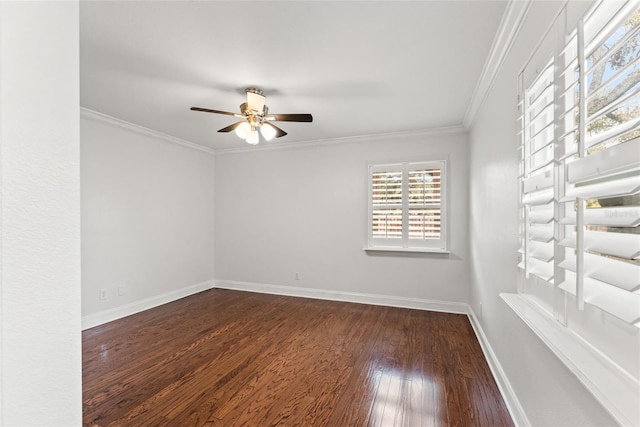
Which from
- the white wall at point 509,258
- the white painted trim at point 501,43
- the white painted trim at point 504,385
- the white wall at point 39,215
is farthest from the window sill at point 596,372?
the white painted trim at point 501,43

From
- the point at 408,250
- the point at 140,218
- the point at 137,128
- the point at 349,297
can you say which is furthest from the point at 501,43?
the point at 140,218

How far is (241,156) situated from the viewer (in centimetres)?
518

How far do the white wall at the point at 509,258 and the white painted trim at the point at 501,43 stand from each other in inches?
2.0

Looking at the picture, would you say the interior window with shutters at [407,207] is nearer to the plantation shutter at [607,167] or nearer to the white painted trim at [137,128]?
the white painted trim at [137,128]

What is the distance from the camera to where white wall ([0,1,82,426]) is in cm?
61

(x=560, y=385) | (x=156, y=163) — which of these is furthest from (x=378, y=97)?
(x=156, y=163)

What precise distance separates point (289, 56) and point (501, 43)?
1.46m

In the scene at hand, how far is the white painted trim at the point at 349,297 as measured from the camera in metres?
4.04

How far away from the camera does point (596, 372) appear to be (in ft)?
3.06

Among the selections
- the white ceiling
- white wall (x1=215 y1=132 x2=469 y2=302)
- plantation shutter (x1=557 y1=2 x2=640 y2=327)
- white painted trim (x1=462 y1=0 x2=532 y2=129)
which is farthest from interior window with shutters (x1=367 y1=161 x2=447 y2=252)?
plantation shutter (x1=557 y1=2 x2=640 y2=327)

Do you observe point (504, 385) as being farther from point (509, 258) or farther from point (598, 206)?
point (598, 206)

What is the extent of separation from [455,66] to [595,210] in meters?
1.86

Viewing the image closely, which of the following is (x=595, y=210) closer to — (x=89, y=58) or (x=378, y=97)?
(x=378, y=97)

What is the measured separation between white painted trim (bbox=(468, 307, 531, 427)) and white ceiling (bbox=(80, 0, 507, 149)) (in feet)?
7.66
